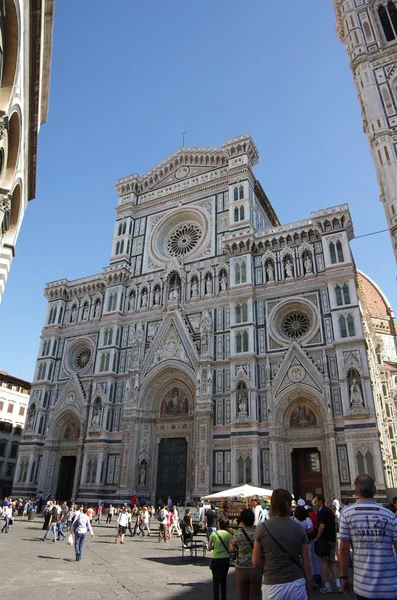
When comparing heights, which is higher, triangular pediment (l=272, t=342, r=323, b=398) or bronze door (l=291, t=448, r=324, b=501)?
triangular pediment (l=272, t=342, r=323, b=398)

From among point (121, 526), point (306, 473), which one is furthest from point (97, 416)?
point (121, 526)

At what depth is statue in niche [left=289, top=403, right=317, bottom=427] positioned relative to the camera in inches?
918

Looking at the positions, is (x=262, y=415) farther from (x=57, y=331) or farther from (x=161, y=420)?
(x=57, y=331)

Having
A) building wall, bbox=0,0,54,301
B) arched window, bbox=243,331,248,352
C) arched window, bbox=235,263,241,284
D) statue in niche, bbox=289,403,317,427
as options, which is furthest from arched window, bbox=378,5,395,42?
building wall, bbox=0,0,54,301

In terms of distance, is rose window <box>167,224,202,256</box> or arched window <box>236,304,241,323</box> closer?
arched window <box>236,304,241,323</box>

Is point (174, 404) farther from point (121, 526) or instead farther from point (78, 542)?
point (78, 542)

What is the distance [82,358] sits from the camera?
33312mm

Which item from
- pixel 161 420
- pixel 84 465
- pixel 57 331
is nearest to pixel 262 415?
pixel 161 420

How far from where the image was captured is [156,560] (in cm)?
1141

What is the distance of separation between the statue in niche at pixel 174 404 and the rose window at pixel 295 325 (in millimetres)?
8032

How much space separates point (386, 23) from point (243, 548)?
3774cm

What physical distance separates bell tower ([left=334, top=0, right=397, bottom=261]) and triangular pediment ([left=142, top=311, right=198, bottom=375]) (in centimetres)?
1377

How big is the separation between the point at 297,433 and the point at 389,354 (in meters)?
31.4

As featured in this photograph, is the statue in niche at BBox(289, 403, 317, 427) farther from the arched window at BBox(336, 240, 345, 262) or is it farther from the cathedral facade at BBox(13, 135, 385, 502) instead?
the arched window at BBox(336, 240, 345, 262)
